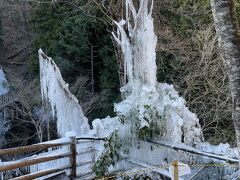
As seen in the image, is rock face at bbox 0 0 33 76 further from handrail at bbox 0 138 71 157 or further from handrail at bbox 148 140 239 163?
handrail at bbox 148 140 239 163

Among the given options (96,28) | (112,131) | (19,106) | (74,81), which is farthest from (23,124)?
(112,131)

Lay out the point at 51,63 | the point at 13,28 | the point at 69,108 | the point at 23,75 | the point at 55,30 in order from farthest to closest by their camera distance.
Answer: the point at 13,28 → the point at 23,75 → the point at 55,30 → the point at 51,63 → the point at 69,108

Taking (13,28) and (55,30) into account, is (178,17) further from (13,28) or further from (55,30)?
(13,28)

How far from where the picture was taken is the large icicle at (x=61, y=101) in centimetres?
803

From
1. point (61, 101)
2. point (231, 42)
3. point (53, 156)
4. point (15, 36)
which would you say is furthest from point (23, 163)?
point (15, 36)

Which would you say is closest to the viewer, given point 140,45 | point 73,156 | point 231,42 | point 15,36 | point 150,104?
point 231,42

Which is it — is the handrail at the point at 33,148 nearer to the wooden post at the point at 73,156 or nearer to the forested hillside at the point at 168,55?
the wooden post at the point at 73,156

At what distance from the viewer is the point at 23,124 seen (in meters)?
14.4

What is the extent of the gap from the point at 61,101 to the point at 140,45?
3044 millimetres

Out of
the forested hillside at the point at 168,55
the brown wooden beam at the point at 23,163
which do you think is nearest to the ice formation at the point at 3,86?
the forested hillside at the point at 168,55

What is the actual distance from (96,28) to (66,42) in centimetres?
159

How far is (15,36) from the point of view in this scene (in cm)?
1911

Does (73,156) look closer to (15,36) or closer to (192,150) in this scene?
(192,150)

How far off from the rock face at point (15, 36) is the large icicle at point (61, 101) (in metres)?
9.01
